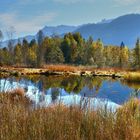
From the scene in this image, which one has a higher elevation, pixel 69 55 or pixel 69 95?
pixel 69 55

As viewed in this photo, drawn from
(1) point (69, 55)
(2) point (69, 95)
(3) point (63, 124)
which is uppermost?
(1) point (69, 55)

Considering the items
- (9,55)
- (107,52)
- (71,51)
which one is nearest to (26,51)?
(9,55)

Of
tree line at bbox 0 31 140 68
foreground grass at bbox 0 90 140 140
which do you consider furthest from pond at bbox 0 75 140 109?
tree line at bbox 0 31 140 68

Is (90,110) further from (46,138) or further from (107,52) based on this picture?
(107,52)

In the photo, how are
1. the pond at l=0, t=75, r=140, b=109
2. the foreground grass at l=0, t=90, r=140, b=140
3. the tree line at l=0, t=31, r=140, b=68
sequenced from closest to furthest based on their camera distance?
the foreground grass at l=0, t=90, r=140, b=140 → the pond at l=0, t=75, r=140, b=109 → the tree line at l=0, t=31, r=140, b=68

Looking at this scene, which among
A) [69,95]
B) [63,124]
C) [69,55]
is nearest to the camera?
[63,124]

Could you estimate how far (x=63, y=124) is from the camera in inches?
229

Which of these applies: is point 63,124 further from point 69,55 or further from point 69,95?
point 69,55

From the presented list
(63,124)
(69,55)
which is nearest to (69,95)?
(63,124)

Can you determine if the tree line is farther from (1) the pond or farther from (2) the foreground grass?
(2) the foreground grass

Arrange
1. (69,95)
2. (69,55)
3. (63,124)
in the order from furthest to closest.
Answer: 1. (69,55)
2. (69,95)
3. (63,124)

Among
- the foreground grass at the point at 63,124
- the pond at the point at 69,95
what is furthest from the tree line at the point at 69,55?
the foreground grass at the point at 63,124

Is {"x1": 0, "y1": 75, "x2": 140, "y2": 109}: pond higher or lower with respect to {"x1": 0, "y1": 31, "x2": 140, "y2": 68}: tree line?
lower

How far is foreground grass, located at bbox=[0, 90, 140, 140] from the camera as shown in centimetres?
546
